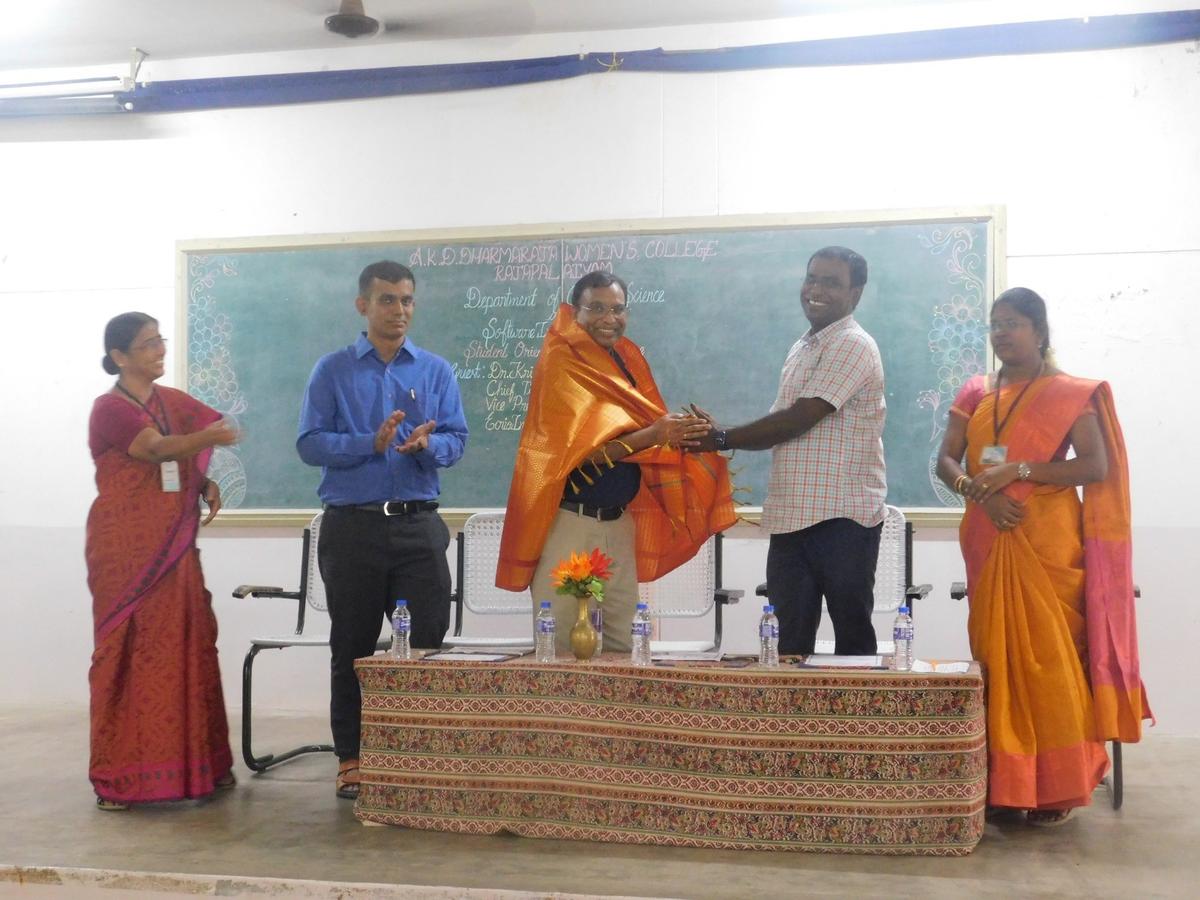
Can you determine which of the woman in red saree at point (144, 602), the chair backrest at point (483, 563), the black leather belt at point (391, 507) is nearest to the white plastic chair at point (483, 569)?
the chair backrest at point (483, 563)

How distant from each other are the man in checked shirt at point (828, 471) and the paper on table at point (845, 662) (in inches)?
9.8

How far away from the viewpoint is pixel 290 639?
13.0ft

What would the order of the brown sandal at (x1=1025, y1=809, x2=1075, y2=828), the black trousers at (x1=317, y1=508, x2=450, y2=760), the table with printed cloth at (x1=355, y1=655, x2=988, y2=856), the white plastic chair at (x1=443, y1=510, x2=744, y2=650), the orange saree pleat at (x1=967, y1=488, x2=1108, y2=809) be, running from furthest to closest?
the white plastic chair at (x1=443, y1=510, x2=744, y2=650) → the black trousers at (x1=317, y1=508, x2=450, y2=760) → the brown sandal at (x1=1025, y1=809, x2=1075, y2=828) → the orange saree pleat at (x1=967, y1=488, x2=1108, y2=809) → the table with printed cloth at (x1=355, y1=655, x2=988, y2=856)

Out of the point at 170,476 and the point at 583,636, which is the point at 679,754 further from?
the point at 170,476

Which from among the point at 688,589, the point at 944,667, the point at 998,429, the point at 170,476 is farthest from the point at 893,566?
the point at 170,476

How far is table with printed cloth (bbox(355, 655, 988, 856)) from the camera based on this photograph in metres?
2.79

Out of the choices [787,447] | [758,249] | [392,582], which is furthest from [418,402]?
[758,249]

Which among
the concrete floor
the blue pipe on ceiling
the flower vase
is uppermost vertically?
the blue pipe on ceiling

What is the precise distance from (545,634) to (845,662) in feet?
2.56

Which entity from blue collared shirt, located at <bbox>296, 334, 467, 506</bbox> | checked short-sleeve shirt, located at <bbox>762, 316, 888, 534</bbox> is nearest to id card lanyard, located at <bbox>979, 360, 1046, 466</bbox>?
checked short-sleeve shirt, located at <bbox>762, 316, 888, 534</bbox>

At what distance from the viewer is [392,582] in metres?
3.56

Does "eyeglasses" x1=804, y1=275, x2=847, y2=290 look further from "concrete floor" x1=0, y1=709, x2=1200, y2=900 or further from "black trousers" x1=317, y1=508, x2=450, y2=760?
"concrete floor" x1=0, y1=709, x2=1200, y2=900

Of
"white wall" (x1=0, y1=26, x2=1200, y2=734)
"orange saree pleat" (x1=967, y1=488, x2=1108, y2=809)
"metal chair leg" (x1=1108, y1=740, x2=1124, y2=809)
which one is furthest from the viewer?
"white wall" (x1=0, y1=26, x2=1200, y2=734)

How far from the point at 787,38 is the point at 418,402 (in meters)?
2.29
